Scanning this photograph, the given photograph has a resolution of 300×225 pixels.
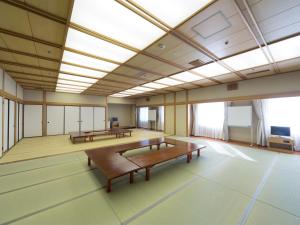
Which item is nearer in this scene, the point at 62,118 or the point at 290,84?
the point at 290,84

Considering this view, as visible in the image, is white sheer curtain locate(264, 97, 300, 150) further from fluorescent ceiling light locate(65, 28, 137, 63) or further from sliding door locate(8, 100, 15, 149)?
sliding door locate(8, 100, 15, 149)

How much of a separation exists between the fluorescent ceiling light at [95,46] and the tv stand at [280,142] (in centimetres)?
558

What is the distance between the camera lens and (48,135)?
7285 millimetres

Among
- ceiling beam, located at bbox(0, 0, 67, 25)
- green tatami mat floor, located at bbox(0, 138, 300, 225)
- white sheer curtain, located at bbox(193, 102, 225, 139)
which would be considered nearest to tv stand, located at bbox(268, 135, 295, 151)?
green tatami mat floor, located at bbox(0, 138, 300, 225)

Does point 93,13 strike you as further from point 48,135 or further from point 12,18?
point 48,135

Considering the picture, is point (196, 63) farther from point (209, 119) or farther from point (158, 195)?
point (209, 119)

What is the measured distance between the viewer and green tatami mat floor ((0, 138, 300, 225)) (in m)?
1.61

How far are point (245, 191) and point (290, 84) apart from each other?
4106 mm

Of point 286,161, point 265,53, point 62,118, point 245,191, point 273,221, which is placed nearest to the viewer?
point 273,221

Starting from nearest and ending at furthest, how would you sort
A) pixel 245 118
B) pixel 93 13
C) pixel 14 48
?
pixel 93 13, pixel 14 48, pixel 245 118

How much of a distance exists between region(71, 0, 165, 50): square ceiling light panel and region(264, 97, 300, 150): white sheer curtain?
215 inches

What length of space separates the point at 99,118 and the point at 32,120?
354 cm

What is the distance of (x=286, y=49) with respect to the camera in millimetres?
2676

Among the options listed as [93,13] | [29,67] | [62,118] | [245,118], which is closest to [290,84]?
[245,118]
